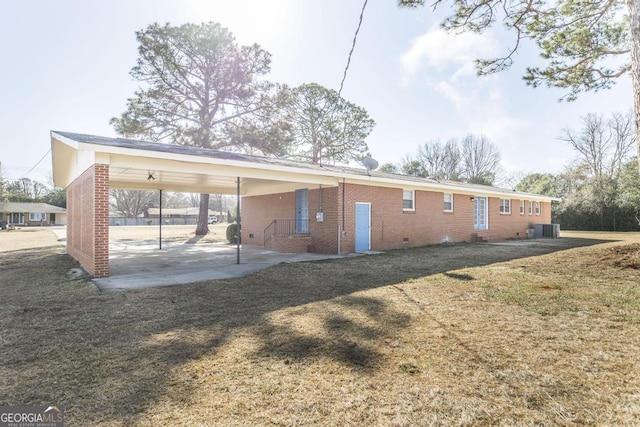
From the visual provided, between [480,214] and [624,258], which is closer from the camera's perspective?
[624,258]

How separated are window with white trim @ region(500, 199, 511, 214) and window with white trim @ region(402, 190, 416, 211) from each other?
8858 mm

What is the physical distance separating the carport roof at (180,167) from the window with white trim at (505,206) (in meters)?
5.04

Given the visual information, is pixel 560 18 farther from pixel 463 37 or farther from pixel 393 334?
pixel 393 334

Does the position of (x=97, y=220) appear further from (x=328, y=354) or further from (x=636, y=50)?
(x=636, y=50)

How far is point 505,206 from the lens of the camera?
21562 mm

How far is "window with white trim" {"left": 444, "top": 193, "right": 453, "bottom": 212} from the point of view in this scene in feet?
57.3

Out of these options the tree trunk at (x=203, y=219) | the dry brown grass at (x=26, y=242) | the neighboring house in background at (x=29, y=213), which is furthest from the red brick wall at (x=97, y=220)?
the neighboring house in background at (x=29, y=213)

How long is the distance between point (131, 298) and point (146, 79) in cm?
2055

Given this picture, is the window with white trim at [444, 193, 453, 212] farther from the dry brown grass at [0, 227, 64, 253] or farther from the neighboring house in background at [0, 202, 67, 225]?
the neighboring house in background at [0, 202, 67, 225]

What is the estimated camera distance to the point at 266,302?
19.3 ft

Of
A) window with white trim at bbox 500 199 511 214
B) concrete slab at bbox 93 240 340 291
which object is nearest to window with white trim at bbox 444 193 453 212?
window with white trim at bbox 500 199 511 214

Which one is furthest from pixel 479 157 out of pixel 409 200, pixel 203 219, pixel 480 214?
pixel 203 219

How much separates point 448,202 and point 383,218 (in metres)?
5.14

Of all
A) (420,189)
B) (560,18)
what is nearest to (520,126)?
(420,189)
